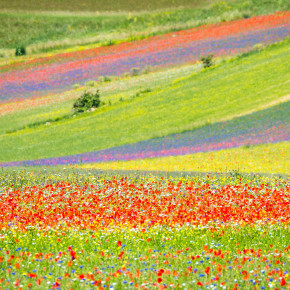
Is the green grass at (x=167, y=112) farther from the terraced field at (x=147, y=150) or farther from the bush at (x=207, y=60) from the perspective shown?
the bush at (x=207, y=60)

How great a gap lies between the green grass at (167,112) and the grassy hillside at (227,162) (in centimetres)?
637

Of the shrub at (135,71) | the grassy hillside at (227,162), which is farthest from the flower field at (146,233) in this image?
the shrub at (135,71)

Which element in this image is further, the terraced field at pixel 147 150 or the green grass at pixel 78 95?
the green grass at pixel 78 95

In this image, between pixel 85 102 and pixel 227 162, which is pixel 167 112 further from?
pixel 227 162

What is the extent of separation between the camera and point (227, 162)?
87.9ft

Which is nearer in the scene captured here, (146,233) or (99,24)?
(146,233)

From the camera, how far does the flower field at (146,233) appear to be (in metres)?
9.02

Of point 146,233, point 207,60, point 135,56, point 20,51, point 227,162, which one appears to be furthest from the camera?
point 20,51

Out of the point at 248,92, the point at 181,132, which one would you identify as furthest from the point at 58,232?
the point at 248,92

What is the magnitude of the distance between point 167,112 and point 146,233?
94.8 ft

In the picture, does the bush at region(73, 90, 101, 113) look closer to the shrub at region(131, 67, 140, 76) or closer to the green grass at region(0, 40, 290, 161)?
the green grass at region(0, 40, 290, 161)

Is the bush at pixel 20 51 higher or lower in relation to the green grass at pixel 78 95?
higher

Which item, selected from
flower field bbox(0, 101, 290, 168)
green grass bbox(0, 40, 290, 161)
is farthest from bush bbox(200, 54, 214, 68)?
flower field bbox(0, 101, 290, 168)

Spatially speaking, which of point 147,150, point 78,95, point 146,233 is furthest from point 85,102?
point 146,233
